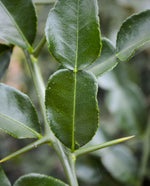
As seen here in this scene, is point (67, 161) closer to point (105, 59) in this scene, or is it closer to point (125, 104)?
point (105, 59)

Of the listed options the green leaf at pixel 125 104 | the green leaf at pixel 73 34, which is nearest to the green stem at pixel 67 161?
the green leaf at pixel 73 34

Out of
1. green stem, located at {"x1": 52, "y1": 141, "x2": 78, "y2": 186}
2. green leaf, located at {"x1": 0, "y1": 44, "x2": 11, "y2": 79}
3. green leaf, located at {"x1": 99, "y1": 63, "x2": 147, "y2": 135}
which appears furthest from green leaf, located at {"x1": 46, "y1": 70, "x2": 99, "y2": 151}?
green leaf, located at {"x1": 99, "y1": 63, "x2": 147, "y2": 135}

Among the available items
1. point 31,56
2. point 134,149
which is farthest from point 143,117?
point 31,56

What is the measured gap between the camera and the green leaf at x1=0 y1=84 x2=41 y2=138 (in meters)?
→ 0.32

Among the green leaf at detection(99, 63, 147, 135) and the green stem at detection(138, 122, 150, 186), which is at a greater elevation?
the green leaf at detection(99, 63, 147, 135)

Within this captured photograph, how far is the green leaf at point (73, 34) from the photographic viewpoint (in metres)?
0.28

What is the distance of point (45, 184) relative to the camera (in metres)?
0.30

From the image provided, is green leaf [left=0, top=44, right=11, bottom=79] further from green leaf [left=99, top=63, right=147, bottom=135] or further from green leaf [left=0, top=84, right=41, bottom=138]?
green leaf [left=99, top=63, right=147, bottom=135]

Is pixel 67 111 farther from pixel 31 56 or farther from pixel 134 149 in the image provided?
pixel 134 149

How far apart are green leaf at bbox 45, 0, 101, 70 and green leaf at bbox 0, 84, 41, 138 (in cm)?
9

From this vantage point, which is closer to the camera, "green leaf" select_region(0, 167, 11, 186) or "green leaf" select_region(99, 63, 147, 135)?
"green leaf" select_region(0, 167, 11, 186)

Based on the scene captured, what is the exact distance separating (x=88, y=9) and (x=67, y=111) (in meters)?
0.12

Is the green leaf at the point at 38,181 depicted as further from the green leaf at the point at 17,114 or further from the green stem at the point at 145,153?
the green stem at the point at 145,153

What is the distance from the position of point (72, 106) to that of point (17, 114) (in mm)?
80
